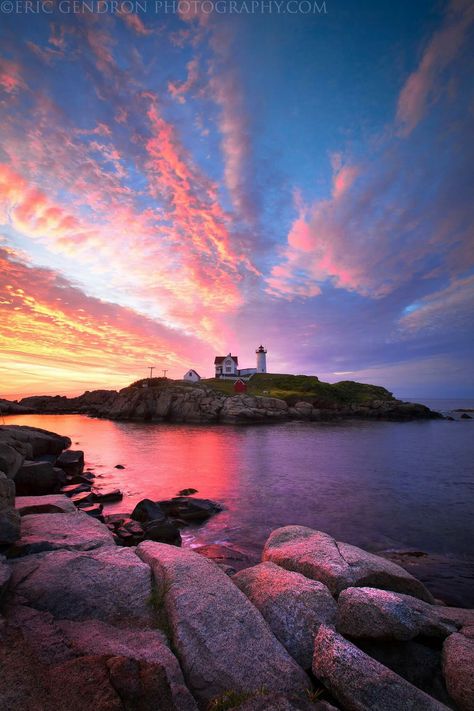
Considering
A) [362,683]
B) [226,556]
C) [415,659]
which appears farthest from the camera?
[226,556]

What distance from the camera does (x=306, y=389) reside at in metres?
99.4

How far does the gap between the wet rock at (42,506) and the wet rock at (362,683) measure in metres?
9.19

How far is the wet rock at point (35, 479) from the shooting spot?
17.0 m

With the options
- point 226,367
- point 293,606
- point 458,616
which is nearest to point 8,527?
point 293,606

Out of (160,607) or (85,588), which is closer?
(160,607)

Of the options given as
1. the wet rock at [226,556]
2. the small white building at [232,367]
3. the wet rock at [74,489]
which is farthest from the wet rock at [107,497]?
the small white building at [232,367]

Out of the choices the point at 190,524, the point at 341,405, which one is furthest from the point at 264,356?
the point at 190,524

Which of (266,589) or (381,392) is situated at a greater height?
(381,392)

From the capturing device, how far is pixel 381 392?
109 m

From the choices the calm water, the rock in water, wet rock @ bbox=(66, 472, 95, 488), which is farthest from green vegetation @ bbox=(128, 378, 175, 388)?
the rock in water

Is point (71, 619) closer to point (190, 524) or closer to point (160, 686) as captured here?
point (160, 686)

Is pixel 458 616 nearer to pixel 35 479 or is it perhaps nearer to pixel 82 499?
pixel 82 499

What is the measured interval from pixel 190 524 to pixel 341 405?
7903 centimetres

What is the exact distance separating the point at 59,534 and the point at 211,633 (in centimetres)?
525
